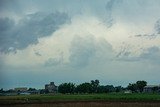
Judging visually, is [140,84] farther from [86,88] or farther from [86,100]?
[86,100]

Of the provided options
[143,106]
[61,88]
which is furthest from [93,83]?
[143,106]

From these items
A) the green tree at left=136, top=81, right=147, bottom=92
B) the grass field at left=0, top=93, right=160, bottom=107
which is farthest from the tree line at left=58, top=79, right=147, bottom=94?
the grass field at left=0, top=93, right=160, bottom=107

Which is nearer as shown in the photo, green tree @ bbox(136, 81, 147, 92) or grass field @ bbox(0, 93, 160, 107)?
grass field @ bbox(0, 93, 160, 107)

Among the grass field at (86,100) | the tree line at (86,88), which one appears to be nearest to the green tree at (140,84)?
the tree line at (86,88)

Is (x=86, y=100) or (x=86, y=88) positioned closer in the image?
(x=86, y=100)

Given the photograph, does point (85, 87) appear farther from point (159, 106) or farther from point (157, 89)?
point (159, 106)

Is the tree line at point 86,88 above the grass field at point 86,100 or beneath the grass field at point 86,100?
above

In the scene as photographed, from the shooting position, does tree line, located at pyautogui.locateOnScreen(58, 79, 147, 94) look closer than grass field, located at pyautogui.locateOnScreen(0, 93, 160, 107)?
No

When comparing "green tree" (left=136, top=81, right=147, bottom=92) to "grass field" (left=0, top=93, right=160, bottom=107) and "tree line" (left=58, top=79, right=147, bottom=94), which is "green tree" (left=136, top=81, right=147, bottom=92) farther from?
"grass field" (left=0, top=93, right=160, bottom=107)

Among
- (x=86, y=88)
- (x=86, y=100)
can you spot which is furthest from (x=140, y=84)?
(x=86, y=100)

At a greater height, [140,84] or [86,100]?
[140,84]

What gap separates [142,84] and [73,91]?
107 ft

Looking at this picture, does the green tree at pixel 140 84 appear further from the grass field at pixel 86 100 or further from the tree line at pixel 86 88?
the grass field at pixel 86 100

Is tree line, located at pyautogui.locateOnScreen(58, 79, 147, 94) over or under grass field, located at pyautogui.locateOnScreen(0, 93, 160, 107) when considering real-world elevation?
over
